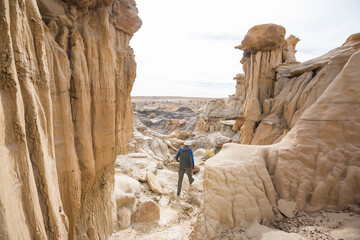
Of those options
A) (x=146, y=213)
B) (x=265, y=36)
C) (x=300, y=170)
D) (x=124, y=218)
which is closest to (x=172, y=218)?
(x=146, y=213)

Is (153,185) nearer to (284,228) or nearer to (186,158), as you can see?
(186,158)

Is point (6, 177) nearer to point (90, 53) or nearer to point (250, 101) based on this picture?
point (90, 53)

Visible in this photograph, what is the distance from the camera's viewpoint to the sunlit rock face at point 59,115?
5.52 feet

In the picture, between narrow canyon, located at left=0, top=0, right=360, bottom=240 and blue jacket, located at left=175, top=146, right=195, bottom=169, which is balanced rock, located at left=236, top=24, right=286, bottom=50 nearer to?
narrow canyon, located at left=0, top=0, right=360, bottom=240

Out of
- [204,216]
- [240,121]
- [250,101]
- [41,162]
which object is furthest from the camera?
[240,121]

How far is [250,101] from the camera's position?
10.2 meters

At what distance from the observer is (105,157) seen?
3961 millimetres

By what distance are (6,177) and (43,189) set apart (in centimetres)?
62

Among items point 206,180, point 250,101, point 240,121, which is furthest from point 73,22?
point 240,121

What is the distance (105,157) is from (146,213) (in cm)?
216

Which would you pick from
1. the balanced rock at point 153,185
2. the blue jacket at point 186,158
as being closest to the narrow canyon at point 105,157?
the balanced rock at point 153,185

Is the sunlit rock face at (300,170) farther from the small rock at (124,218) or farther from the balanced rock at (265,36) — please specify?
the balanced rock at (265,36)

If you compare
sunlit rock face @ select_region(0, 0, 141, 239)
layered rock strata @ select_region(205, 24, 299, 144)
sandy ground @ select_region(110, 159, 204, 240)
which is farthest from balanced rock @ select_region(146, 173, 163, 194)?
layered rock strata @ select_region(205, 24, 299, 144)

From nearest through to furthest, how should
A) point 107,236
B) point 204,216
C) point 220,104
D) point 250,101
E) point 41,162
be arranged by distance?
1. point 41,162
2. point 204,216
3. point 107,236
4. point 250,101
5. point 220,104
